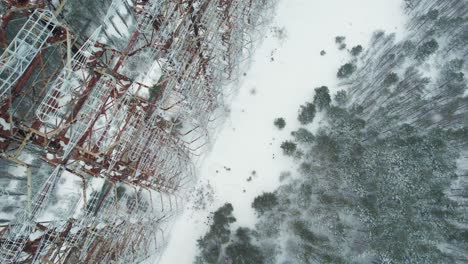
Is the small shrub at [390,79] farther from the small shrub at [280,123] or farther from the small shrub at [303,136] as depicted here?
the small shrub at [280,123]

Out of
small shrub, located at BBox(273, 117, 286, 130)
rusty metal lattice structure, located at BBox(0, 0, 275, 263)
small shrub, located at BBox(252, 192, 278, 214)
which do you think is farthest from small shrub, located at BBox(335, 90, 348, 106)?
small shrub, located at BBox(252, 192, 278, 214)

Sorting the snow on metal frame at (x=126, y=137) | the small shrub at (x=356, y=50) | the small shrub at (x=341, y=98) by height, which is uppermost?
the small shrub at (x=356, y=50)

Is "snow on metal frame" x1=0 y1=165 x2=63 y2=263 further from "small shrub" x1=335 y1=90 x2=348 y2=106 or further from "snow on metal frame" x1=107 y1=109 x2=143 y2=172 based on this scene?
"small shrub" x1=335 y1=90 x2=348 y2=106

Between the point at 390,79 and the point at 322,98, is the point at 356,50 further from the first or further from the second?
the point at 322,98

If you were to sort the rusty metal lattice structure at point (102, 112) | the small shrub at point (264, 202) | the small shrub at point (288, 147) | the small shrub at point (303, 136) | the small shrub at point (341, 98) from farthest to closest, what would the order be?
1. the small shrub at point (341, 98)
2. the small shrub at point (303, 136)
3. the small shrub at point (288, 147)
4. the small shrub at point (264, 202)
5. the rusty metal lattice structure at point (102, 112)

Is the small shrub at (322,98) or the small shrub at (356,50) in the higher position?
the small shrub at (356,50)

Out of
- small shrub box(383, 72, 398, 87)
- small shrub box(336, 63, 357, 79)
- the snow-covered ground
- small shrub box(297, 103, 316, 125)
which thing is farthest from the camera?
small shrub box(336, 63, 357, 79)

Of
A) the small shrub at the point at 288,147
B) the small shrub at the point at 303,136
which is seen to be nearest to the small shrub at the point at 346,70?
the small shrub at the point at 303,136
